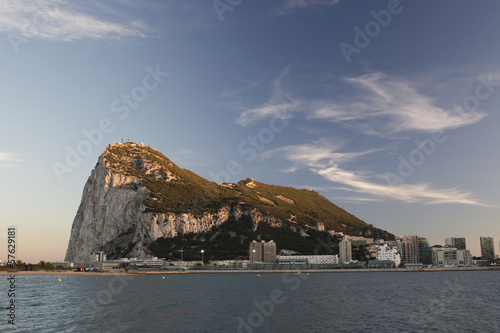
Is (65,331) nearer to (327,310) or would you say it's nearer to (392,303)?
(327,310)

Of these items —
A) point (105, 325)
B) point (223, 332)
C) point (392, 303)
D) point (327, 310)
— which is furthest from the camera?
point (392, 303)

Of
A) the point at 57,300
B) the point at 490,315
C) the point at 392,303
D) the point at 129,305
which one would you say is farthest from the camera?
the point at 57,300

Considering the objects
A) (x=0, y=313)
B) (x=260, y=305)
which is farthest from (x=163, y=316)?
(x=0, y=313)

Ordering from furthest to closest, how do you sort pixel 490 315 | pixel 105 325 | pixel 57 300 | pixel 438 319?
pixel 57 300
pixel 490 315
pixel 438 319
pixel 105 325

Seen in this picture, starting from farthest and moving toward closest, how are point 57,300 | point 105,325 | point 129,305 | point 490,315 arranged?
point 57,300 < point 129,305 < point 490,315 < point 105,325

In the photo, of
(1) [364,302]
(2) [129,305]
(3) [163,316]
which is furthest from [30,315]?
(1) [364,302]

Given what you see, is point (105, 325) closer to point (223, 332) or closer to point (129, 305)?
point (223, 332)

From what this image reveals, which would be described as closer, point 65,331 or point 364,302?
point 65,331

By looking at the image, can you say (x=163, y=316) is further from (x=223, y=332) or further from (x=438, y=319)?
(x=438, y=319)

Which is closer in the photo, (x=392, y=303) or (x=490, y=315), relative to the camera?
(x=490, y=315)
